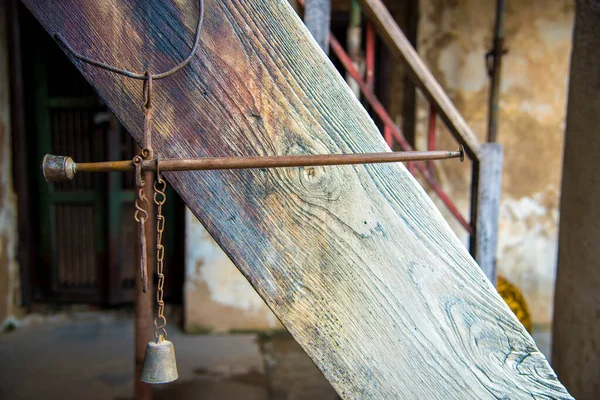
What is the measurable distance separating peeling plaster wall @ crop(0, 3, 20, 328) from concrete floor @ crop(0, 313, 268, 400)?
0.23m

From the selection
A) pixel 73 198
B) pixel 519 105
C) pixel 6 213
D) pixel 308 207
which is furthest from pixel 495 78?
Result: pixel 6 213

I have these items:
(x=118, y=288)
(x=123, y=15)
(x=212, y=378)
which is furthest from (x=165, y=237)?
(x=123, y=15)

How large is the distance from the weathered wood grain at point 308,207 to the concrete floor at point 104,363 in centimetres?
236

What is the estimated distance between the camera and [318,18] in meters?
2.07

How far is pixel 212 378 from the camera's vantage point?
328cm

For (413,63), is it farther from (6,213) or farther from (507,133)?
(6,213)

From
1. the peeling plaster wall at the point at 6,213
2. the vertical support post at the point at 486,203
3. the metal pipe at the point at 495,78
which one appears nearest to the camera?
the vertical support post at the point at 486,203

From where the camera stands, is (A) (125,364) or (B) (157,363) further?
(A) (125,364)

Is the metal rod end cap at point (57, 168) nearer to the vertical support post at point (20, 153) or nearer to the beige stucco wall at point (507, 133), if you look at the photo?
the beige stucco wall at point (507, 133)

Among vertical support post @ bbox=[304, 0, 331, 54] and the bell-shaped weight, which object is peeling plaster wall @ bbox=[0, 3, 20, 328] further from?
the bell-shaped weight

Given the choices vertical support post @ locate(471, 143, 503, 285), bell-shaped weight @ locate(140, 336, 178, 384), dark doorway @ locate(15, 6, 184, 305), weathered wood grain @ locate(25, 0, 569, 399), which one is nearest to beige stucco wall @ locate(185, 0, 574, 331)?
dark doorway @ locate(15, 6, 184, 305)

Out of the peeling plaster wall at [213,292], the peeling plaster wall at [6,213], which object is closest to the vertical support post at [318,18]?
the peeling plaster wall at [213,292]

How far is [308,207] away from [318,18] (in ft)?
4.52

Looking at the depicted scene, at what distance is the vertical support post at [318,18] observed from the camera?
2.05 metres
